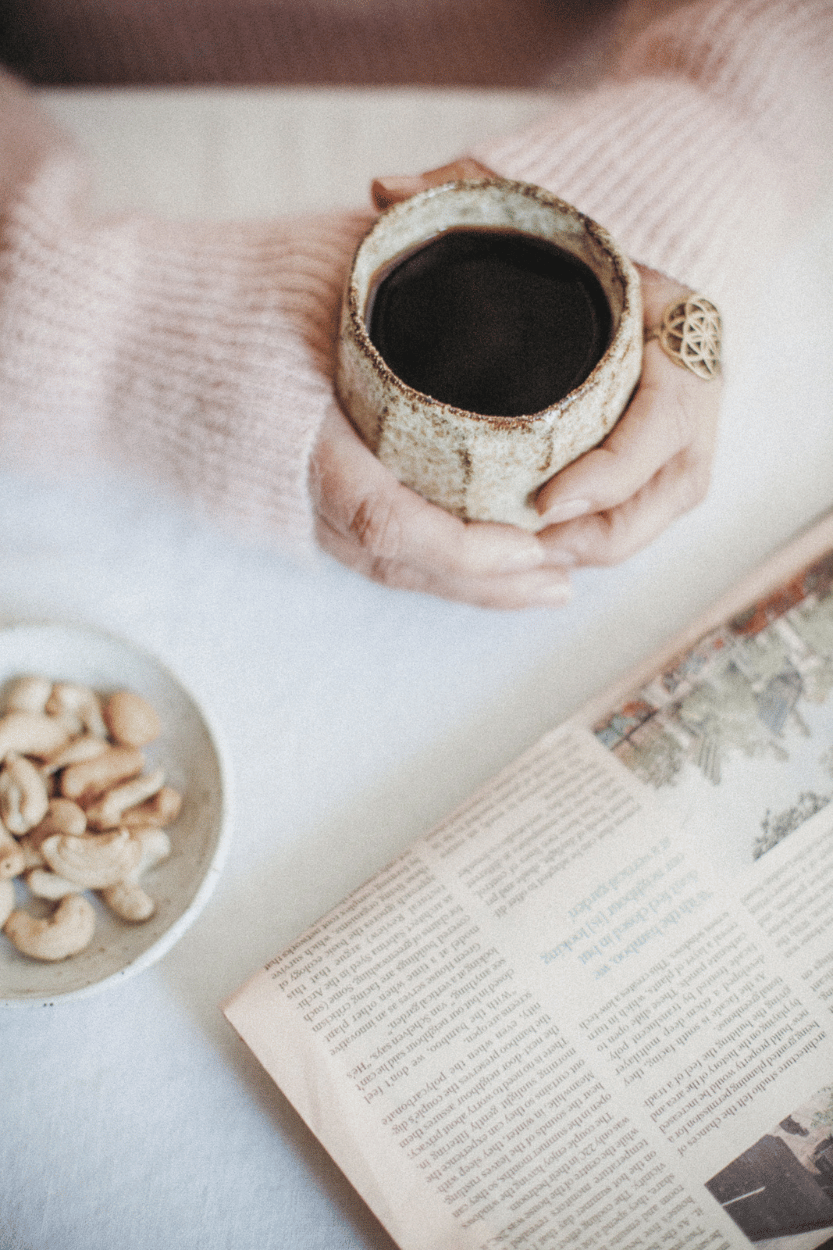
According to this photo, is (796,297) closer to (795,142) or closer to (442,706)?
(795,142)

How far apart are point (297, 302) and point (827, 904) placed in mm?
346

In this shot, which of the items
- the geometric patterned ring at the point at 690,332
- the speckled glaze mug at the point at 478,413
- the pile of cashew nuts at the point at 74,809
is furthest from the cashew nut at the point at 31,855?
the geometric patterned ring at the point at 690,332

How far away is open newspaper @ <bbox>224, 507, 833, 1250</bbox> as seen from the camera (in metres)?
0.29

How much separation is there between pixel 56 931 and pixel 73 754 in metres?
0.07

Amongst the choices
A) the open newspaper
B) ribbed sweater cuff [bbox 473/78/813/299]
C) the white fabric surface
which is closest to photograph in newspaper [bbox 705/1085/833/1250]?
the open newspaper

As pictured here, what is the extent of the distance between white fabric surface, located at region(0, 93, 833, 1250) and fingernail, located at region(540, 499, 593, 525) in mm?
100

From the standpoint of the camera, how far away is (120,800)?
0.33m

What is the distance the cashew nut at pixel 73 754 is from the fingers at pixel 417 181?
265 millimetres

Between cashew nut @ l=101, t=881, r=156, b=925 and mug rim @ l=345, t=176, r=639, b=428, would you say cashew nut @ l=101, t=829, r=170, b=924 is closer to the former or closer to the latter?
cashew nut @ l=101, t=881, r=156, b=925

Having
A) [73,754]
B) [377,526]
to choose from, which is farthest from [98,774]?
[377,526]

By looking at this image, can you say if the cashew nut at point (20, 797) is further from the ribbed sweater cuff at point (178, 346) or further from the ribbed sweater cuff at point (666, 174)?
the ribbed sweater cuff at point (666, 174)

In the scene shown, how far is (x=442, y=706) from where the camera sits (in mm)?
383

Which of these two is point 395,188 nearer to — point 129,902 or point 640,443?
point 640,443

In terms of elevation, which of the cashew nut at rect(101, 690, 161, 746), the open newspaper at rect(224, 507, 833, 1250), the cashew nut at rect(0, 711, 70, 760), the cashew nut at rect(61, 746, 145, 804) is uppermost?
the cashew nut at rect(0, 711, 70, 760)
